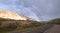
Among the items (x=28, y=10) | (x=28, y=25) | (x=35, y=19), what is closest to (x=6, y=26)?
(x=28, y=25)

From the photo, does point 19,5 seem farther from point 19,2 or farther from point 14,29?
point 14,29

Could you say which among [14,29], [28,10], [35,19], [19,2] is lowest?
[14,29]

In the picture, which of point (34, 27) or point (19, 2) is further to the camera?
point (19, 2)

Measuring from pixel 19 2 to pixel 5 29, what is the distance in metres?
2.25

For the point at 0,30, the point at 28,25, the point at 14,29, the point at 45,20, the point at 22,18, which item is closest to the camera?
the point at 0,30

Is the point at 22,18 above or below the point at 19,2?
below

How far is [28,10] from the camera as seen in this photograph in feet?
18.9

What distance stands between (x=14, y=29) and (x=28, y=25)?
0.72m

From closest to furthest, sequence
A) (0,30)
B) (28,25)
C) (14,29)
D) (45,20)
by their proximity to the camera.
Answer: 1. (0,30)
2. (14,29)
3. (28,25)
4. (45,20)

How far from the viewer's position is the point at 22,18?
5.11 m

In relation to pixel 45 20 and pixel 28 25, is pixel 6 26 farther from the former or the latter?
pixel 45 20

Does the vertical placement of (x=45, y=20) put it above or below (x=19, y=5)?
below

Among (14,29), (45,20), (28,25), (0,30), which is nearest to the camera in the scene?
(0,30)

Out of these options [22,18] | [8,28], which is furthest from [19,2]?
[8,28]
